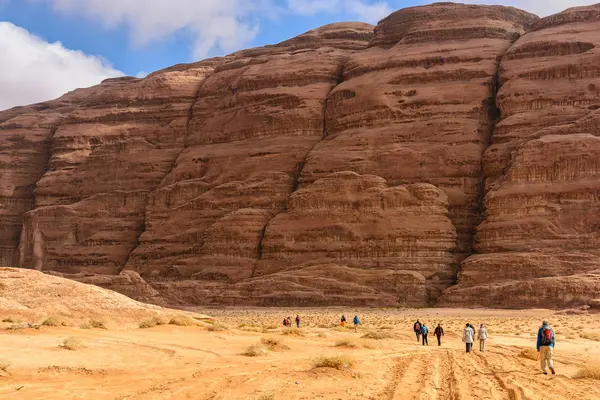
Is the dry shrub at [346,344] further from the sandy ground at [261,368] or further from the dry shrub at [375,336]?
the dry shrub at [375,336]

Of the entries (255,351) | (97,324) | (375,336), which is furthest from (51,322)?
(375,336)

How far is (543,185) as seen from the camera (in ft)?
193

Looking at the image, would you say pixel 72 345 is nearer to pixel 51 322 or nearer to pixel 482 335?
pixel 51 322

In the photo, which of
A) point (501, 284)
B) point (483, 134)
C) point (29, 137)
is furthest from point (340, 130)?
point (29, 137)

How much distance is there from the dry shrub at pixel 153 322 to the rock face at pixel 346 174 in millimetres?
29549

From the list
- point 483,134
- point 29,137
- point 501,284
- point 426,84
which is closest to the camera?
point 501,284

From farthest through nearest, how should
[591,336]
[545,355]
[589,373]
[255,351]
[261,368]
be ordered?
[591,336] < [255,351] < [261,368] < [545,355] < [589,373]

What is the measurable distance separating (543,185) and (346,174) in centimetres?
1778

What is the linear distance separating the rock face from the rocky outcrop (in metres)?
0.16

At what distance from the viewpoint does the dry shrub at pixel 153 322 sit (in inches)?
1161

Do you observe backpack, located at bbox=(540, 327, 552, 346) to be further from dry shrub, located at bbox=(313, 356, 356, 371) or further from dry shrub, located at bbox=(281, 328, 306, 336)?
dry shrub, located at bbox=(281, 328, 306, 336)

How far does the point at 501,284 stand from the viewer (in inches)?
2127

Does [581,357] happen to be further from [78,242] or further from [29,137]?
[29,137]

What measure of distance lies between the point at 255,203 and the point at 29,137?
45.5 m
